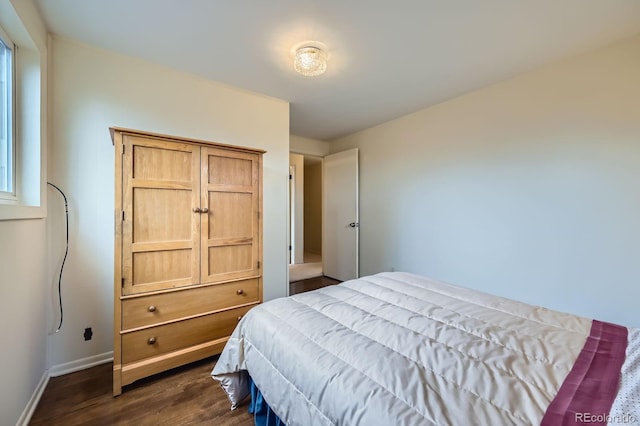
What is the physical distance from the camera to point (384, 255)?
3562 mm

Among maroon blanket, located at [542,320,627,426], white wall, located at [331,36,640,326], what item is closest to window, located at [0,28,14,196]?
maroon blanket, located at [542,320,627,426]

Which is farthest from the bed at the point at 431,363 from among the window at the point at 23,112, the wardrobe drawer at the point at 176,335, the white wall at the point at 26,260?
the window at the point at 23,112

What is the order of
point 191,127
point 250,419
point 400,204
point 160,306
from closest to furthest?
point 250,419 → point 160,306 → point 191,127 → point 400,204

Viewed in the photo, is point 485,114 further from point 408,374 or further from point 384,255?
point 408,374

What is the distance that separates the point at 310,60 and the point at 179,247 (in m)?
1.67

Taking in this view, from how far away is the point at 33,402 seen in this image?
1.49 m

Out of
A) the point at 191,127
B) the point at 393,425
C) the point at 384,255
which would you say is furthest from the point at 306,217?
the point at 393,425

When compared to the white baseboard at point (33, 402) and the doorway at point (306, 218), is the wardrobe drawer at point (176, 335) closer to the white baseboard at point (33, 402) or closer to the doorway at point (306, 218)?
the white baseboard at point (33, 402)

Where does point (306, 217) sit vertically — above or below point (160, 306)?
above

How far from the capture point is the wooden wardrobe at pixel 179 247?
5.31 feet

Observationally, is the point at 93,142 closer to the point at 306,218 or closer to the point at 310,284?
the point at 310,284

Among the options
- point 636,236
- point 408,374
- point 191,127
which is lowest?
point 408,374

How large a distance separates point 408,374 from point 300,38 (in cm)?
206

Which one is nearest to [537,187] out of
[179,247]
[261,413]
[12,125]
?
[261,413]
